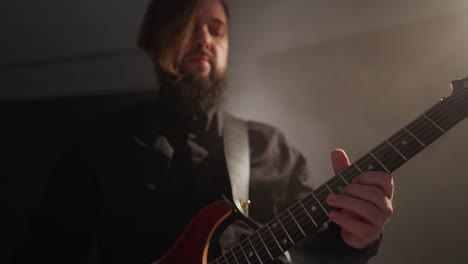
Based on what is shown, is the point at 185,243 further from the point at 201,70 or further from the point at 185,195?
the point at 201,70

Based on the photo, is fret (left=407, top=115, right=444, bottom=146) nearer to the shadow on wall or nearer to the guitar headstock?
the guitar headstock

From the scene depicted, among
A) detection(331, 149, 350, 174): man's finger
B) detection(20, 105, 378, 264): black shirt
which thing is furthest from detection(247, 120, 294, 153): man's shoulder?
detection(331, 149, 350, 174): man's finger

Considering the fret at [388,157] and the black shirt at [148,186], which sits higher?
the fret at [388,157]

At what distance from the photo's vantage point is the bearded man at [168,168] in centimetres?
84

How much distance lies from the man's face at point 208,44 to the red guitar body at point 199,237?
41cm

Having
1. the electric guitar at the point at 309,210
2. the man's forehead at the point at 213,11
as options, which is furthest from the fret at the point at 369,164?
the man's forehead at the point at 213,11

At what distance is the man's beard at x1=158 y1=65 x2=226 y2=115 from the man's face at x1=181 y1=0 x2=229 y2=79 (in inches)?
0.6

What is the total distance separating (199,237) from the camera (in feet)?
2.35

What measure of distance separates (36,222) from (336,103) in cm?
89

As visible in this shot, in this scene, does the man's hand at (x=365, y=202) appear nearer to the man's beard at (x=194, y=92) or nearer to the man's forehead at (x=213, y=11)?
the man's beard at (x=194, y=92)

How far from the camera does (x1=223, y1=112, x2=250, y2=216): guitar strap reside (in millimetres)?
842

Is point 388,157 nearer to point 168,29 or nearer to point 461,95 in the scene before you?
point 461,95

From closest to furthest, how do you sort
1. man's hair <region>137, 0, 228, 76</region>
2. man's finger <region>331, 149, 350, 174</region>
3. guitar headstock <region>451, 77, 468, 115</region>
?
guitar headstock <region>451, 77, 468, 115</region>, man's finger <region>331, 149, 350, 174</region>, man's hair <region>137, 0, 228, 76</region>

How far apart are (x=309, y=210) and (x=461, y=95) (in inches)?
13.0
